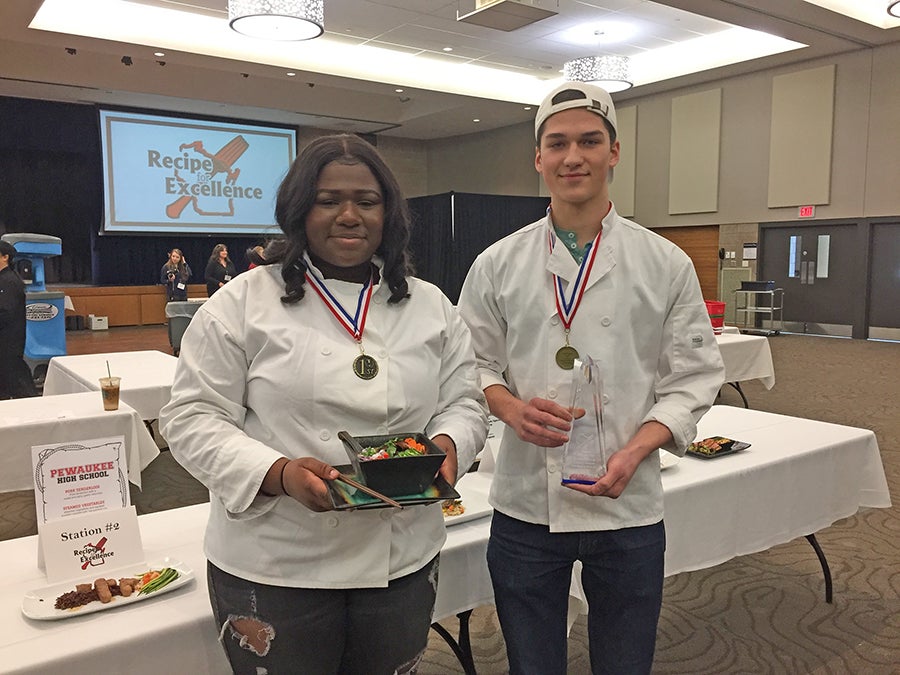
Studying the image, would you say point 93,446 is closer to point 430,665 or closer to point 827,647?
point 430,665

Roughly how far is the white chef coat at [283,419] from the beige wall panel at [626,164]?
12.8 metres

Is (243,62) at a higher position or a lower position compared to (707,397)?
higher

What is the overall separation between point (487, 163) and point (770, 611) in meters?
14.5

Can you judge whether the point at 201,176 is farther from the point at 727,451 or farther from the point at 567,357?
the point at 567,357

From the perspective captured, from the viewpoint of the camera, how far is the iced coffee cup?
323 cm

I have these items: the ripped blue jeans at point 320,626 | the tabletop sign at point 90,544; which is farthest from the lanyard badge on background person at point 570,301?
the tabletop sign at point 90,544

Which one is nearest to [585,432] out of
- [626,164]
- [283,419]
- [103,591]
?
[283,419]

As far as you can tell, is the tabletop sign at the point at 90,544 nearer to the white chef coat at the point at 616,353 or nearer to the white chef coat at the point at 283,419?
the white chef coat at the point at 283,419

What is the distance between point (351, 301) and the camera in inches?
50.9

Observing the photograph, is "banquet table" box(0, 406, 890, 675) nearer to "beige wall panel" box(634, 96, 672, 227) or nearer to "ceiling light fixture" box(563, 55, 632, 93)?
"ceiling light fixture" box(563, 55, 632, 93)

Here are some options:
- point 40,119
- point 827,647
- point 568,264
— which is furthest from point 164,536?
point 40,119

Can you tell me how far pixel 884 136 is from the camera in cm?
1038

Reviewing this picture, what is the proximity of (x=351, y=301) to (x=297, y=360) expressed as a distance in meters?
0.16

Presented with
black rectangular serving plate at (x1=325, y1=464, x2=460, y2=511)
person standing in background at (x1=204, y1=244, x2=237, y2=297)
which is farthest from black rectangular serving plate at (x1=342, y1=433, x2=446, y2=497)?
person standing in background at (x1=204, y1=244, x2=237, y2=297)
